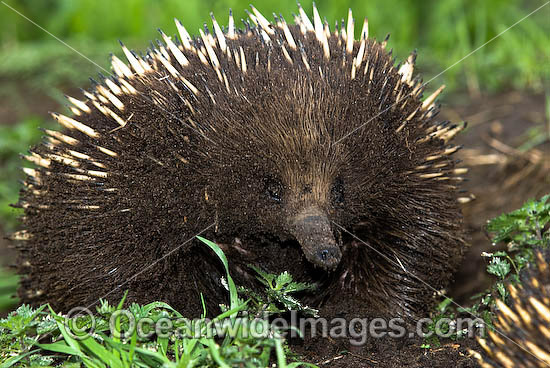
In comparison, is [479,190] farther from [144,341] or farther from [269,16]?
[144,341]

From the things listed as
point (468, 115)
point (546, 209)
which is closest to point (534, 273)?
point (546, 209)

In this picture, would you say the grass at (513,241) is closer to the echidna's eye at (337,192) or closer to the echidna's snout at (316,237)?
the echidna's eye at (337,192)

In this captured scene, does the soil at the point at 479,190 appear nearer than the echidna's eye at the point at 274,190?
No

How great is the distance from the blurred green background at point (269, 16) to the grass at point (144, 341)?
10.7ft

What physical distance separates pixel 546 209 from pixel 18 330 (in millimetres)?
2307

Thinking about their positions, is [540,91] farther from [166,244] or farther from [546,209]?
[166,244]

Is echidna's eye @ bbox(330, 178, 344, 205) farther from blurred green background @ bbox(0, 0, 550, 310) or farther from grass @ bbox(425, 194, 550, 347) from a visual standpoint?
blurred green background @ bbox(0, 0, 550, 310)

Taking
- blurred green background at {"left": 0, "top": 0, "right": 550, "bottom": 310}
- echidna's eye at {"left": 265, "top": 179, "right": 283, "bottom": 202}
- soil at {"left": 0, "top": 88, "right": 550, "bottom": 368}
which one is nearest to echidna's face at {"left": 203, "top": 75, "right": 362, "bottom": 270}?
echidna's eye at {"left": 265, "top": 179, "right": 283, "bottom": 202}

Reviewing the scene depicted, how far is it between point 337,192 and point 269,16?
15.9ft

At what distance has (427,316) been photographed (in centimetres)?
354

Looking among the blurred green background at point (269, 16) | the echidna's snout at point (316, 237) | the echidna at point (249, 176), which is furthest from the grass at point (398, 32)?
the echidna's snout at point (316, 237)

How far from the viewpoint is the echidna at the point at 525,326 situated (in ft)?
7.63

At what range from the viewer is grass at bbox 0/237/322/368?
8.20 feet

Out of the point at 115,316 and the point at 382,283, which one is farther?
the point at 382,283
